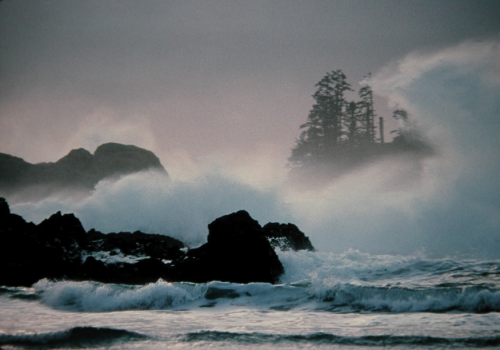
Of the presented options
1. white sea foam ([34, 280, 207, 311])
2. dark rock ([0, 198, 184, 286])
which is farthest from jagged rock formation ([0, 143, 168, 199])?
white sea foam ([34, 280, 207, 311])

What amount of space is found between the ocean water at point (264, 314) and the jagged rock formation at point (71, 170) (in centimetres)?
3591

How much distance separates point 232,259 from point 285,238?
3961mm

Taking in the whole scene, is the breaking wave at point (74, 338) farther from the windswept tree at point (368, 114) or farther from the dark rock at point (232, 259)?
the windswept tree at point (368, 114)

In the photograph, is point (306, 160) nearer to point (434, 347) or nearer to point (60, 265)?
point (60, 265)

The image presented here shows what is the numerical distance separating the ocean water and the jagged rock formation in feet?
118

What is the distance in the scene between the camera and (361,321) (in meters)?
5.22

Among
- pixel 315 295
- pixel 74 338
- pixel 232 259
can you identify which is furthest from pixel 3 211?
pixel 315 295

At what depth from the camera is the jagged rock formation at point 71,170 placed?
141ft

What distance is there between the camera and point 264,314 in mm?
5926

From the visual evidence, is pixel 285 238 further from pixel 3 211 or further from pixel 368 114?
pixel 368 114

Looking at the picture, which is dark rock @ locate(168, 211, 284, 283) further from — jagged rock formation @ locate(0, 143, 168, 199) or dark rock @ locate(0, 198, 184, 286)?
jagged rock formation @ locate(0, 143, 168, 199)

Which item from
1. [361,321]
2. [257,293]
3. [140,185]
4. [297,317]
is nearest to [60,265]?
[257,293]

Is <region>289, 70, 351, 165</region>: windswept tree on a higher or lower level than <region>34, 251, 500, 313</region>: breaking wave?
higher

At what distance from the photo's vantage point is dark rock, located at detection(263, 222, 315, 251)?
41.4 ft
